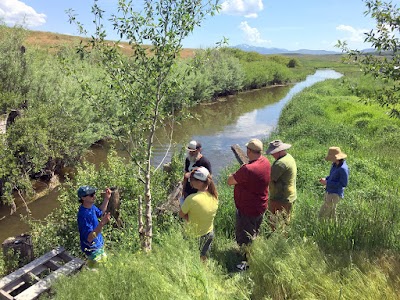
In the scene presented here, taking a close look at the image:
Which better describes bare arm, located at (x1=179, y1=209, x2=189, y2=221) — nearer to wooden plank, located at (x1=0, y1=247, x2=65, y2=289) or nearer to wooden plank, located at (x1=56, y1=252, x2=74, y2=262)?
wooden plank, located at (x1=56, y1=252, x2=74, y2=262)

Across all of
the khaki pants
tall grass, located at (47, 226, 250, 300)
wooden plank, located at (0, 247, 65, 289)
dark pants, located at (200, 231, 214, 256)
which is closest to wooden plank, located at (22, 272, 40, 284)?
wooden plank, located at (0, 247, 65, 289)

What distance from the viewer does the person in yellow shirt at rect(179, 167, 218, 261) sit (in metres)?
4.68

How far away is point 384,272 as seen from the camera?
406cm

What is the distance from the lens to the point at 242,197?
5531 millimetres

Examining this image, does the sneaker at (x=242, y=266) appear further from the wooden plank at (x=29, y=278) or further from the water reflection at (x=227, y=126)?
the water reflection at (x=227, y=126)

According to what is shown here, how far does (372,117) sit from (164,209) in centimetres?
1682

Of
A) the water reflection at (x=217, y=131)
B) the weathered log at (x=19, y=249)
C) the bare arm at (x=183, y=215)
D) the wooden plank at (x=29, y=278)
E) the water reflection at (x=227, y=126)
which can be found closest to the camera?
the bare arm at (x=183, y=215)

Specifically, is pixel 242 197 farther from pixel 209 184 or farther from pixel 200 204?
pixel 200 204

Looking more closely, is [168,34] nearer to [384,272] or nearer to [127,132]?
[127,132]

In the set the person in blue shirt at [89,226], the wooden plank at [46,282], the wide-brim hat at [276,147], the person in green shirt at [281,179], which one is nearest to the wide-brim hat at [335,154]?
the person in green shirt at [281,179]

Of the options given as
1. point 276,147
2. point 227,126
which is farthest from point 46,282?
point 227,126

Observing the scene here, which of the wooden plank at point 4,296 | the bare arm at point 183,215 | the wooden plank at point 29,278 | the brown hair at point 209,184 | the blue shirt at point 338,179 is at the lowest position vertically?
the wooden plank at point 29,278

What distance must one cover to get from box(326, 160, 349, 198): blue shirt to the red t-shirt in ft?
5.96

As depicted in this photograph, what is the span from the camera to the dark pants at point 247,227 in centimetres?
565
